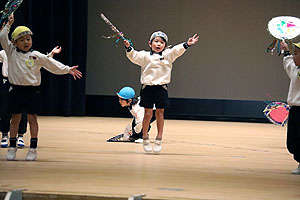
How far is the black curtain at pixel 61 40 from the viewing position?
31.2 ft

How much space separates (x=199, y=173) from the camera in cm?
419

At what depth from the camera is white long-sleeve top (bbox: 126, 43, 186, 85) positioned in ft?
17.6

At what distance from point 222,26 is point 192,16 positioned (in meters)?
0.50

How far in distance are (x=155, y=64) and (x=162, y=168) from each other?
4.08ft

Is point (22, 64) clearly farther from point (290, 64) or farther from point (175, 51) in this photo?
point (290, 64)

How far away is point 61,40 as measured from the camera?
9594 millimetres

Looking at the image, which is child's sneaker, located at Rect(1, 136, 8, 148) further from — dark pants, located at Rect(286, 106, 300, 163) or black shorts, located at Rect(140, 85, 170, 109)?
dark pants, located at Rect(286, 106, 300, 163)

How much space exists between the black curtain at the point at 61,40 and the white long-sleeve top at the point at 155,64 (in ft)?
14.2

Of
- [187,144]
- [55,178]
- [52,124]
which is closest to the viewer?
[55,178]

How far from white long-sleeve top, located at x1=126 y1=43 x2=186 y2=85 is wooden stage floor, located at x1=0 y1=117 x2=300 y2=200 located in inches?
25.3

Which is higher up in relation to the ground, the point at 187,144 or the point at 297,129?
the point at 297,129

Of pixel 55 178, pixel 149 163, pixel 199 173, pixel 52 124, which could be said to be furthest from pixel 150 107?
pixel 52 124

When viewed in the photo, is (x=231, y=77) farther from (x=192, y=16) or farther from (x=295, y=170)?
(x=295, y=170)

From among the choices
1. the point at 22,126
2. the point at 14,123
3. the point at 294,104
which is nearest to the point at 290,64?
the point at 294,104
